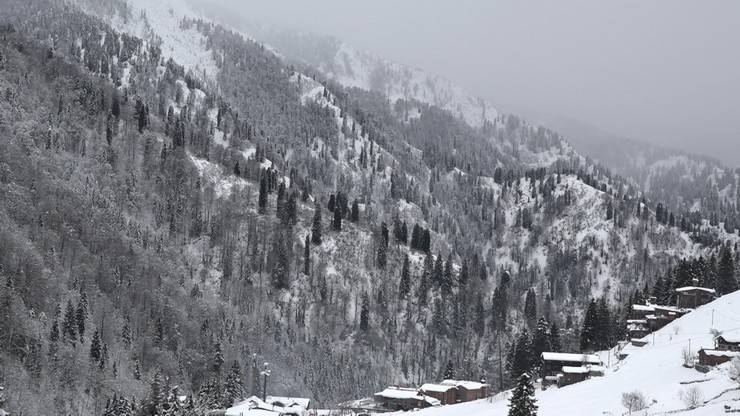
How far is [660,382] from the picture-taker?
7881cm

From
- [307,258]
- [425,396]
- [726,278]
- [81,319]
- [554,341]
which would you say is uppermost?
[307,258]

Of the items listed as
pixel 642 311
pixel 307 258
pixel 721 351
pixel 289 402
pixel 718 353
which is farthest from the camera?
pixel 307 258

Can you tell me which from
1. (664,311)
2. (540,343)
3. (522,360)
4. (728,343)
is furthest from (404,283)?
(728,343)

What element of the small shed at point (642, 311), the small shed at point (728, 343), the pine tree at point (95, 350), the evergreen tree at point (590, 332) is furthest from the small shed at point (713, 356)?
the pine tree at point (95, 350)

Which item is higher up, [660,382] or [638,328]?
[638,328]

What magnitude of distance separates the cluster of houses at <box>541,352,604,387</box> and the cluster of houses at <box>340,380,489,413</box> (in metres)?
10.9

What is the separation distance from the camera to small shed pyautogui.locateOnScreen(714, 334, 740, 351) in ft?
280

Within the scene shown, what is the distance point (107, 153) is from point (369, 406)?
103 meters

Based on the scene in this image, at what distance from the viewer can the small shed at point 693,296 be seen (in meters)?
125

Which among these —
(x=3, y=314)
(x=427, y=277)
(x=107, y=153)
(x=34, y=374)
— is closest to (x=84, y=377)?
(x=34, y=374)

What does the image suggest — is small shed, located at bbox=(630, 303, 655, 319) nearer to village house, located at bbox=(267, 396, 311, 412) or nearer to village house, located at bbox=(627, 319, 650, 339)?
village house, located at bbox=(627, 319, 650, 339)

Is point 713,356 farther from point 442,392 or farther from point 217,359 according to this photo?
point 217,359

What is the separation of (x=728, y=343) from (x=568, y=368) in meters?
19.0

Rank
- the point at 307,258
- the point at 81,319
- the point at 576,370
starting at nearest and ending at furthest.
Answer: the point at 576,370, the point at 81,319, the point at 307,258
